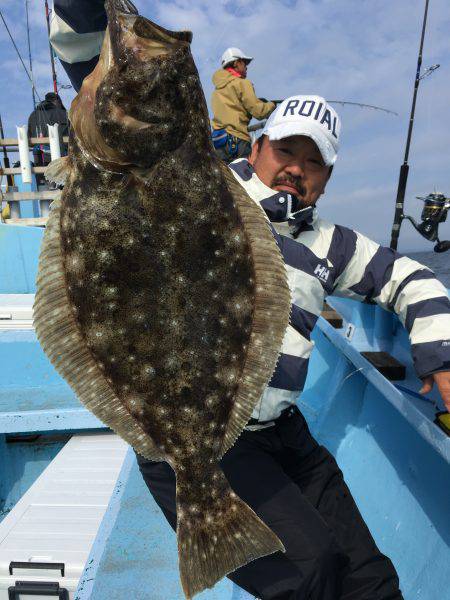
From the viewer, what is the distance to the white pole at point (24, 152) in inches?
390

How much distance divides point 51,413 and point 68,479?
2.19 ft

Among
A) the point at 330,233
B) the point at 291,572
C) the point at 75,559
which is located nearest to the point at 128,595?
the point at 75,559

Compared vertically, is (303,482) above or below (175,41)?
below

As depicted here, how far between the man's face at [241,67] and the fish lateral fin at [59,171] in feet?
22.7

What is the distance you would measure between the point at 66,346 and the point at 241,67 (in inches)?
284

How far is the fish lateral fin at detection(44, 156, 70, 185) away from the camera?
4.59 feet

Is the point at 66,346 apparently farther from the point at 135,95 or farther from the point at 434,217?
the point at 434,217

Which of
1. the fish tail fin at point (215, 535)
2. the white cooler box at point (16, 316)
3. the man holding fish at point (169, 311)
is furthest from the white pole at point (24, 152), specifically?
the fish tail fin at point (215, 535)

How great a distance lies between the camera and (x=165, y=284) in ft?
4.47

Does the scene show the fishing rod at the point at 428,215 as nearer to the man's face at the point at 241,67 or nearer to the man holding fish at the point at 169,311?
the man's face at the point at 241,67

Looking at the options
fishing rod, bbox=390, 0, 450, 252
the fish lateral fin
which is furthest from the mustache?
fishing rod, bbox=390, 0, 450, 252

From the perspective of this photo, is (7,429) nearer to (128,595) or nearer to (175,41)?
(128,595)

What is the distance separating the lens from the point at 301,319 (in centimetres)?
245

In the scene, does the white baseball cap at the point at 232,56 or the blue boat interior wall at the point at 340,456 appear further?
the white baseball cap at the point at 232,56
